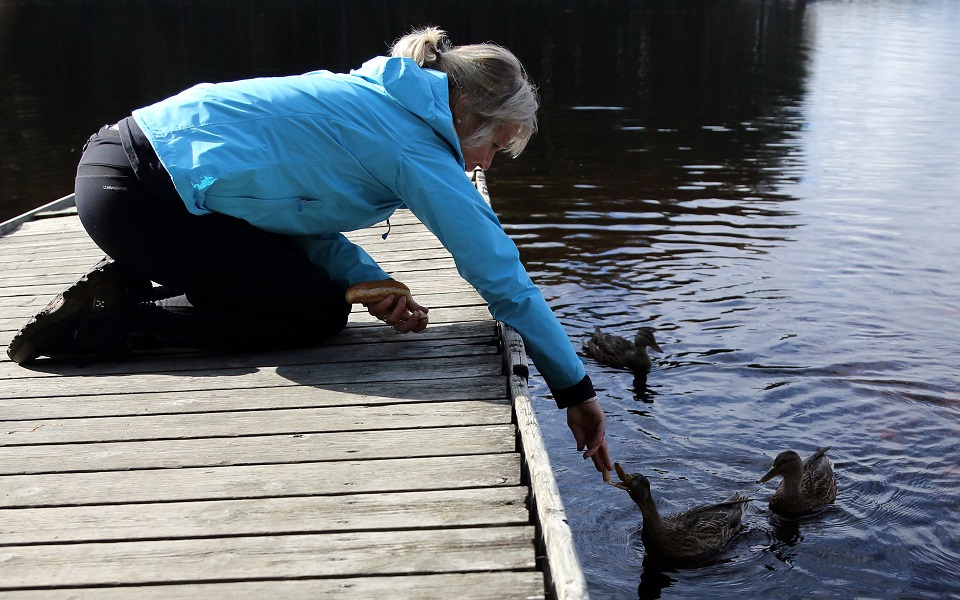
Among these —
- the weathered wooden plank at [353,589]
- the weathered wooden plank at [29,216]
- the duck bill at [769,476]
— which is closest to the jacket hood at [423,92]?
the weathered wooden plank at [353,589]

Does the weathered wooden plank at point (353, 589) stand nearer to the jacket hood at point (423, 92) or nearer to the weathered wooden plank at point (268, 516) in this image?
the weathered wooden plank at point (268, 516)

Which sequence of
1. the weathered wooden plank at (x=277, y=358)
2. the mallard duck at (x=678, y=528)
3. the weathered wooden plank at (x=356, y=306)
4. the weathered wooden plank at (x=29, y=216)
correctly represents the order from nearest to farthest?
the weathered wooden plank at (x=277, y=358)
the mallard duck at (x=678, y=528)
the weathered wooden plank at (x=356, y=306)
the weathered wooden plank at (x=29, y=216)

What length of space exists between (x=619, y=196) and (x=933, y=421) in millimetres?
7062

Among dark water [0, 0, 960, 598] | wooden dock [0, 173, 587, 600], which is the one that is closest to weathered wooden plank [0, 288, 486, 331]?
wooden dock [0, 173, 587, 600]

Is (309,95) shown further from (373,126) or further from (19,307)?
Answer: (19,307)

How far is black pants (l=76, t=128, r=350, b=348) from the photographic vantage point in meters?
4.33

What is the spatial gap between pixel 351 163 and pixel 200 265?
Result: 905mm

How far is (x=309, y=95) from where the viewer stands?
4188 millimetres

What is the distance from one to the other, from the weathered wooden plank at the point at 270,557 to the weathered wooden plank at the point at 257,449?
57cm

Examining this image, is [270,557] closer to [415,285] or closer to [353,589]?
[353,589]

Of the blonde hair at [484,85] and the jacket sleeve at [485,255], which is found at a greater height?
the blonde hair at [484,85]

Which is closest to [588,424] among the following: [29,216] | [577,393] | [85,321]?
[577,393]

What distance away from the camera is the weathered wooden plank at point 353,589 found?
2.78 meters

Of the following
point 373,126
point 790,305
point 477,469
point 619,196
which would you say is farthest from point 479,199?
point 619,196
